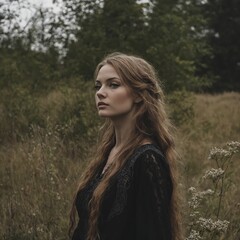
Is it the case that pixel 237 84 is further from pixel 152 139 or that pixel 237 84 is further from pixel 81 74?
pixel 152 139

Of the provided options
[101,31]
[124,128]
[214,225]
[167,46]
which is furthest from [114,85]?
[167,46]

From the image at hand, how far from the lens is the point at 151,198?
1949mm

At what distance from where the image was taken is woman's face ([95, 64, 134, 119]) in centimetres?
223

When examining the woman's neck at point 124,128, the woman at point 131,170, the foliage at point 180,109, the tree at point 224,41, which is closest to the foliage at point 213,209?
the woman at point 131,170

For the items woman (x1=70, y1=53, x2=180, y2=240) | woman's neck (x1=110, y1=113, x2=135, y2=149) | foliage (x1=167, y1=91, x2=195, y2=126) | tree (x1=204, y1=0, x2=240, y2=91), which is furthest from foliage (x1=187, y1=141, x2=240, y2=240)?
tree (x1=204, y1=0, x2=240, y2=91)

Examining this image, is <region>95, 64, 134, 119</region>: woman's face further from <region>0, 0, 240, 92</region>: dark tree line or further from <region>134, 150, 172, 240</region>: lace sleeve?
<region>0, 0, 240, 92</region>: dark tree line

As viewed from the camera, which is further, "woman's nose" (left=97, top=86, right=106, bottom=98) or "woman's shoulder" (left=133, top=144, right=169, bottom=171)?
"woman's nose" (left=97, top=86, right=106, bottom=98)

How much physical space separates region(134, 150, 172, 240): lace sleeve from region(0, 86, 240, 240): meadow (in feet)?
3.44

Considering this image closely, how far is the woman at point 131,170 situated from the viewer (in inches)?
77.8

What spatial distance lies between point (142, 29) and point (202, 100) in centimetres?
417

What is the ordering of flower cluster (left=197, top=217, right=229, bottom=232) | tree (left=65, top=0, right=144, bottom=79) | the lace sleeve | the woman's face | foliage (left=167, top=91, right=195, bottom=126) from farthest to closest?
tree (left=65, top=0, right=144, bottom=79), foliage (left=167, top=91, right=195, bottom=126), flower cluster (left=197, top=217, right=229, bottom=232), the woman's face, the lace sleeve

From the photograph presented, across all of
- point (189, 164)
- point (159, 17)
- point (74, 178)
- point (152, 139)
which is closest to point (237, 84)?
point (159, 17)

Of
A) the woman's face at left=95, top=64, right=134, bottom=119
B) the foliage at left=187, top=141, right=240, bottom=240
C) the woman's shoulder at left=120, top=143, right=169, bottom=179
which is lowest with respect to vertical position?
the foliage at left=187, top=141, right=240, bottom=240

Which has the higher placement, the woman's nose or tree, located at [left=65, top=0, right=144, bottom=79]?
the woman's nose
